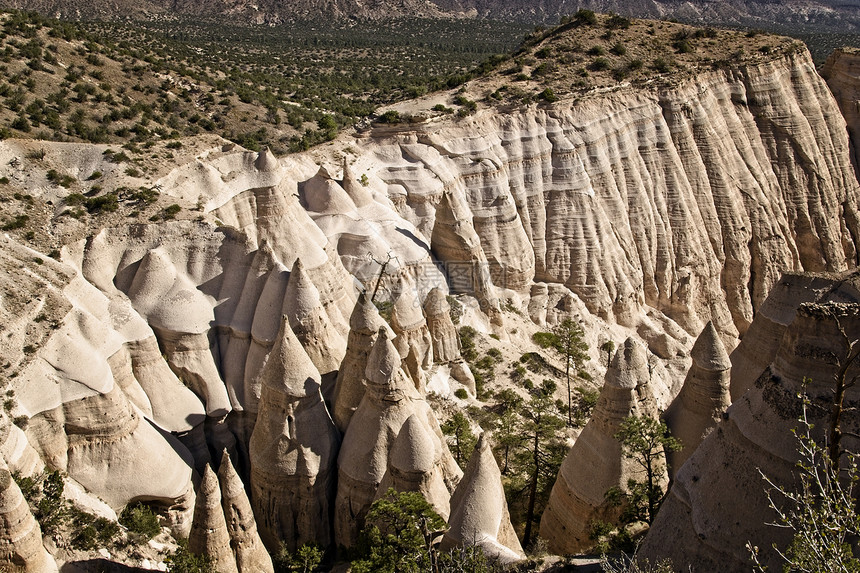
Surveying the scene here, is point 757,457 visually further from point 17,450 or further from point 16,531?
point 17,450

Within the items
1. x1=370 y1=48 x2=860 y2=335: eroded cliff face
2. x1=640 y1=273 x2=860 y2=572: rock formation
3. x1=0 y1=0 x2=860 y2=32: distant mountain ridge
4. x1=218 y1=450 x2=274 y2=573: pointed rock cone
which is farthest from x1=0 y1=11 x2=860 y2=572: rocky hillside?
x1=0 y1=0 x2=860 y2=32: distant mountain ridge

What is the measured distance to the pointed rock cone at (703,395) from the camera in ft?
53.4

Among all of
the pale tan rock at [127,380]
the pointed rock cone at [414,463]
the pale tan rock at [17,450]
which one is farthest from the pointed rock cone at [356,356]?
the pale tan rock at [17,450]

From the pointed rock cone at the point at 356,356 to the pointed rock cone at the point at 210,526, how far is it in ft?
13.8

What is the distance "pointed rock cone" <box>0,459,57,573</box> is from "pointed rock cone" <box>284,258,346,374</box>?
7.83 metres

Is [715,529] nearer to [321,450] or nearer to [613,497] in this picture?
[613,497]

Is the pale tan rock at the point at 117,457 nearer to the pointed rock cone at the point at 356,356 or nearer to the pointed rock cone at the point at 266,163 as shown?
the pointed rock cone at the point at 356,356

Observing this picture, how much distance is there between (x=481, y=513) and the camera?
42.7 feet

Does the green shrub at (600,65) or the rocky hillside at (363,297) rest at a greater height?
the green shrub at (600,65)

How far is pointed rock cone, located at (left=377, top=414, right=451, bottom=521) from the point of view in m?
14.1

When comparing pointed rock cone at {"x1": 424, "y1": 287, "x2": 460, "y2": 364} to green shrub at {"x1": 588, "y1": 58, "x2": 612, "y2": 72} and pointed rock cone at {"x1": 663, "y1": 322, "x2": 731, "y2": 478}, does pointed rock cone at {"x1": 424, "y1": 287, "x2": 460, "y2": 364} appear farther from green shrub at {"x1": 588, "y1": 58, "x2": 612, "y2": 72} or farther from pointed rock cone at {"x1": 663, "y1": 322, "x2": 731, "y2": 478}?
green shrub at {"x1": 588, "y1": 58, "x2": 612, "y2": 72}

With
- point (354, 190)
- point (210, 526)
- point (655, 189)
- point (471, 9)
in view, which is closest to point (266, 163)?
point (354, 190)

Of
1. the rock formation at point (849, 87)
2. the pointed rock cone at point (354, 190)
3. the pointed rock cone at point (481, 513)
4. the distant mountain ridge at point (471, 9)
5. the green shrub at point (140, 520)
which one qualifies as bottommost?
the green shrub at point (140, 520)

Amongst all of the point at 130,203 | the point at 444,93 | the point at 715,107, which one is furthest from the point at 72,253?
the point at 715,107
